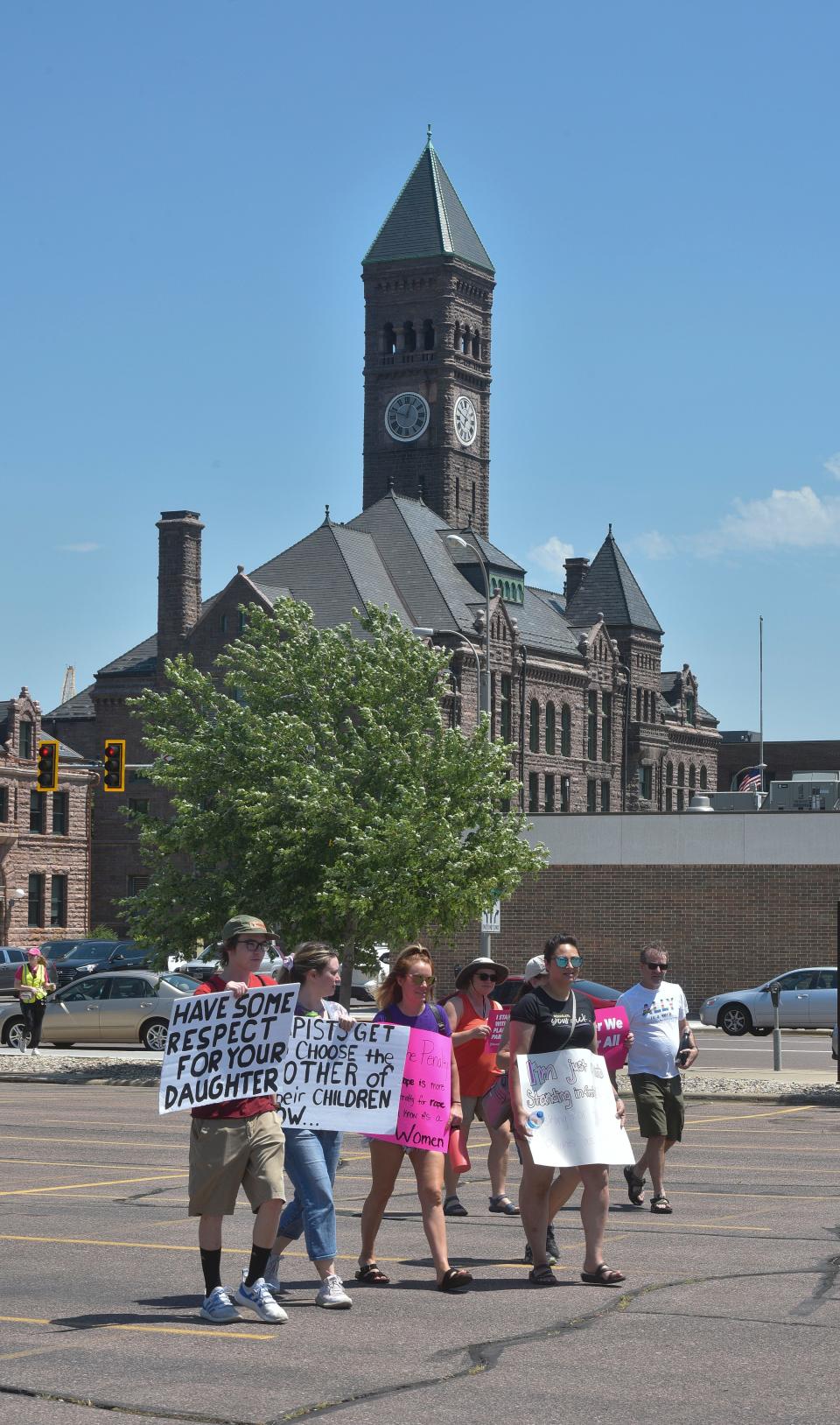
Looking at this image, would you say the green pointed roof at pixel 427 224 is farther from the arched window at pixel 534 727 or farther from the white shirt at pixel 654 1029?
the white shirt at pixel 654 1029

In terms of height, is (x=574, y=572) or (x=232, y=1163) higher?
(x=574, y=572)

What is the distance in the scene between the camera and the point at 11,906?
A: 7300 cm

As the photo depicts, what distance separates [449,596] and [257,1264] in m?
80.1

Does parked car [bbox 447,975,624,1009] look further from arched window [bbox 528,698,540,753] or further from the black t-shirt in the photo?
arched window [bbox 528,698,540,753]

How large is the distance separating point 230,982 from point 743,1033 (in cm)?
3042

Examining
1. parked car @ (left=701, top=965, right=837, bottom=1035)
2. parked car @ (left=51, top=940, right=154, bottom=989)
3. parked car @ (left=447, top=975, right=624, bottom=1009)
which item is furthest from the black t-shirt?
parked car @ (left=51, top=940, right=154, bottom=989)

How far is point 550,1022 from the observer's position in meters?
10.4

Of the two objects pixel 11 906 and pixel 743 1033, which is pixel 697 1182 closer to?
pixel 743 1033

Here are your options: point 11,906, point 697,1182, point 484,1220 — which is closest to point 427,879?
point 697,1182

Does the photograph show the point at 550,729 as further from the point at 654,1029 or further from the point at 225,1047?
the point at 225,1047

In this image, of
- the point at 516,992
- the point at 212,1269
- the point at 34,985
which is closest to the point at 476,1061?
the point at 212,1269

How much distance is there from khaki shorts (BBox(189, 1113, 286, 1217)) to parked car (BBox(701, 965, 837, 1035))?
2916 cm

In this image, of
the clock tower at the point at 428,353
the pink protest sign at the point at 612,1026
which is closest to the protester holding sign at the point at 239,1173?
the pink protest sign at the point at 612,1026

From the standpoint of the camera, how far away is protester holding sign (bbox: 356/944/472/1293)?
9750mm
